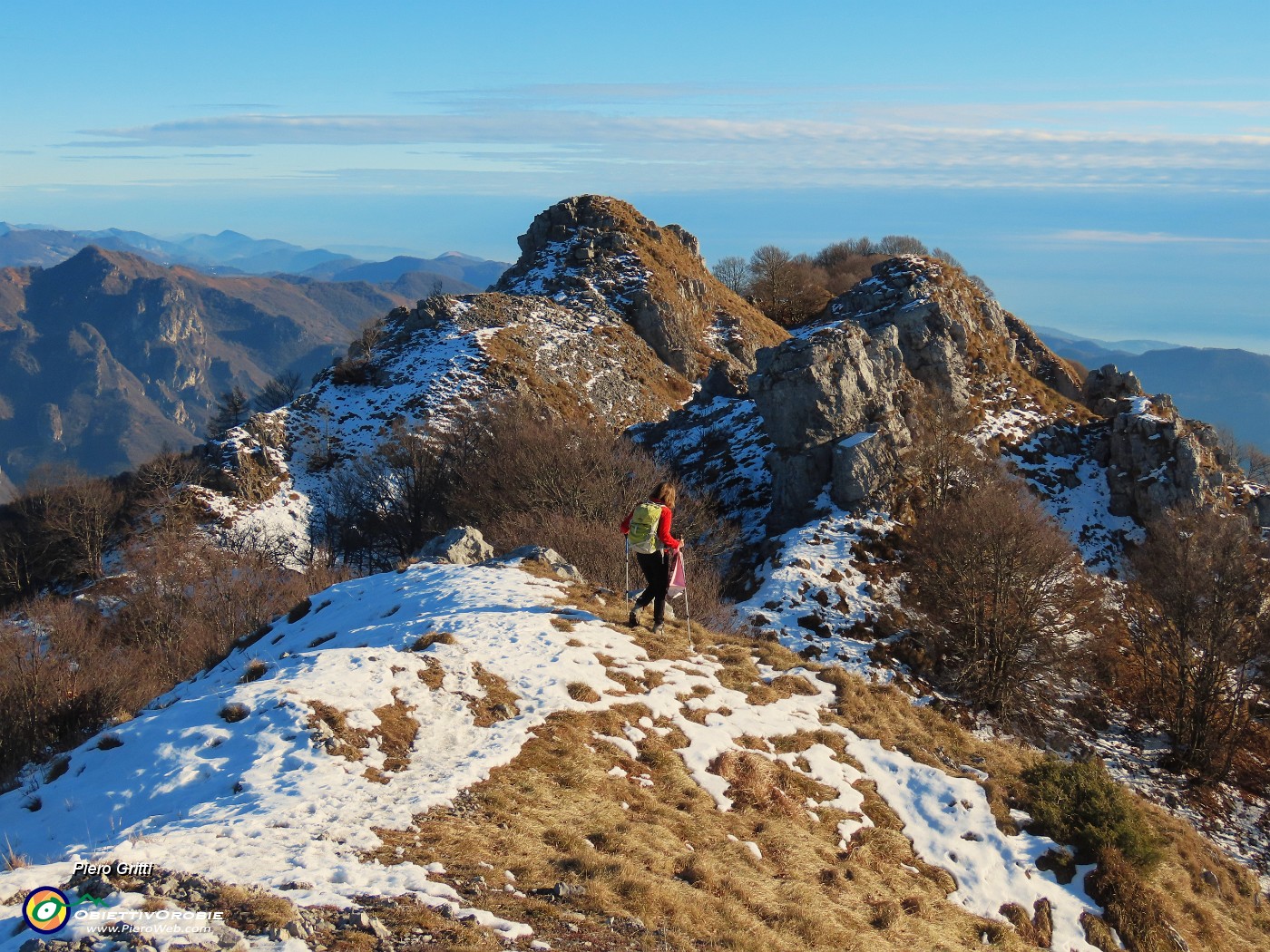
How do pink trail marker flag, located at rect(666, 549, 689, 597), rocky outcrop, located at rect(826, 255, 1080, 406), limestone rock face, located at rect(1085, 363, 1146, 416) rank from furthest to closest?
limestone rock face, located at rect(1085, 363, 1146, 416) → rocky outcrop, located at rect(826, 255, 1080, 406) → pink trail marker flag, located at rect(666, 549, 689, 597)

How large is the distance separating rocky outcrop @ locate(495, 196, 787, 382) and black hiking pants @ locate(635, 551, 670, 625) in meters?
55.8

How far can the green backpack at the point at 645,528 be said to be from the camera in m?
16.8

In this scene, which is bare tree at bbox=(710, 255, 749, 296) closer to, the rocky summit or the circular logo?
the rocky summit

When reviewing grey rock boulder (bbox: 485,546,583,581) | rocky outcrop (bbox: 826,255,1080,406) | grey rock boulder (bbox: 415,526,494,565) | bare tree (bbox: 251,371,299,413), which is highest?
rocky outcrop (bbox: 826,255,1080,406)

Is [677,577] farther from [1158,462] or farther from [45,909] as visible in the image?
[1158,462]

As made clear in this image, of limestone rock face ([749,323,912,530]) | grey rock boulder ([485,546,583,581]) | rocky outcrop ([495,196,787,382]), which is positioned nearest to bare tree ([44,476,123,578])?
grey rock boulder ([485,546,583,581])

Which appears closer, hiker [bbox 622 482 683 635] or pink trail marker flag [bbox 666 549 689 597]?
hiker [bbox 622 482 683 635]

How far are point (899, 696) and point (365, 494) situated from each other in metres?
37.8

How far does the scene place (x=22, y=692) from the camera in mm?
22062

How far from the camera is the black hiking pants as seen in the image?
17.3 m

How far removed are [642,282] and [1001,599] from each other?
187 feet

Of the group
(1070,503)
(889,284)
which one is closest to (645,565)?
(1070,503)

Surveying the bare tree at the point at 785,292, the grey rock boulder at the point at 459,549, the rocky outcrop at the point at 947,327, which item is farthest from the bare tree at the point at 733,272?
the grey rock boulder at the point at 459,549

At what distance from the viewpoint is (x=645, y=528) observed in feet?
55.0
